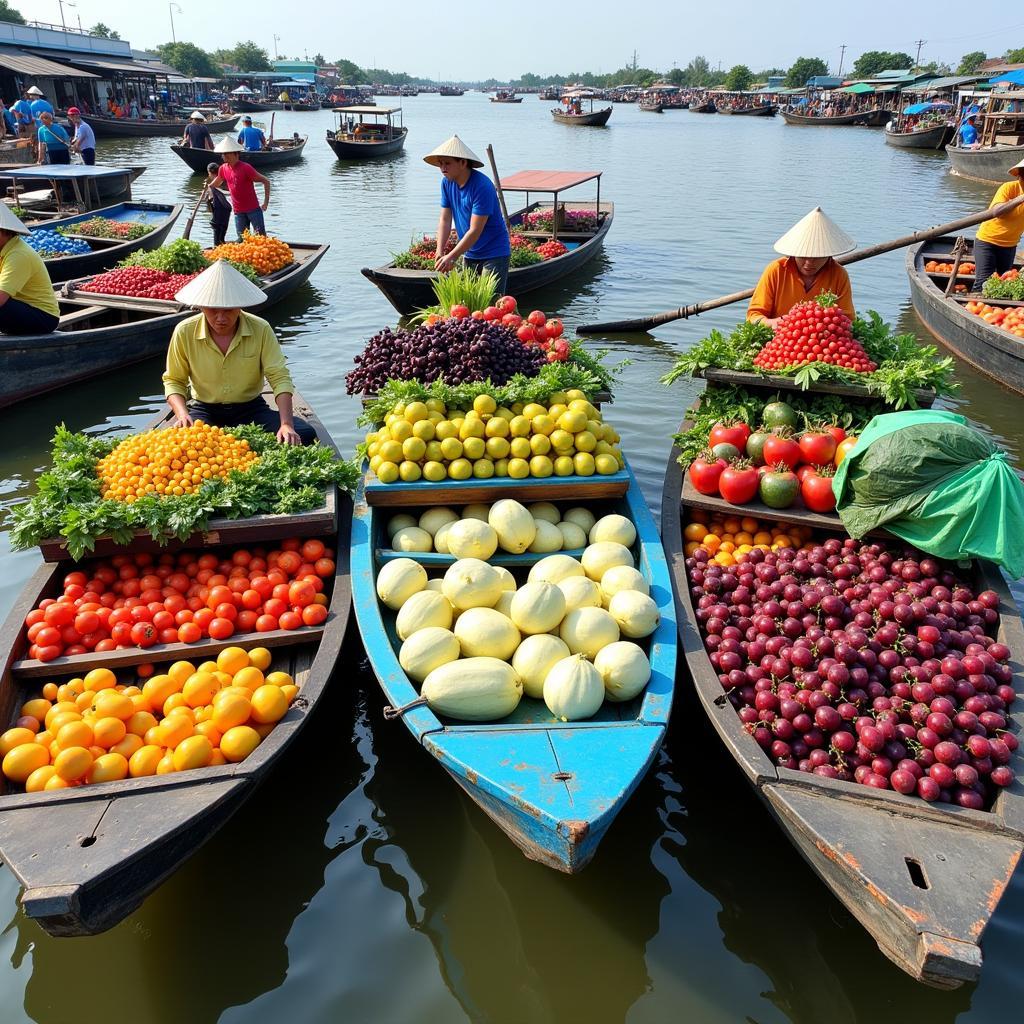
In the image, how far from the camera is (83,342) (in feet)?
26.3

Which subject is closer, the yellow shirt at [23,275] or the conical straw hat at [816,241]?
the conical straw hat at [816,241]

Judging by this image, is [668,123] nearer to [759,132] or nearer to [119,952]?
[759,132]

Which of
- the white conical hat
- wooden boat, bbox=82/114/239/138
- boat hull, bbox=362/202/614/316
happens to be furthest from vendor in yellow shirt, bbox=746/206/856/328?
wooden boat, bbox=82/114/239/138

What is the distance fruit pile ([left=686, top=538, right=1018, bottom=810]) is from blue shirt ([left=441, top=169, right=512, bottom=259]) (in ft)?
16.5

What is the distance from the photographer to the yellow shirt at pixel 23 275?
6977 millimetres

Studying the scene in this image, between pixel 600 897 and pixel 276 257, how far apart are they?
10.6 meters

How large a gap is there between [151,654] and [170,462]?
1209 mm

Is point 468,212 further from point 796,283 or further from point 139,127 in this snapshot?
point 139,127

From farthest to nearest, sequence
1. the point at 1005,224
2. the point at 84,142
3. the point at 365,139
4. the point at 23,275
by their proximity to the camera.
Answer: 1. the point at 365,139
2. the point at 84,142
3. the point at 1005,224
4. the point at 23,275

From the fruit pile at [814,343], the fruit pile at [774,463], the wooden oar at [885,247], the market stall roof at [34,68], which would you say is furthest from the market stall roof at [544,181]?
the market stall roof at [34,68]

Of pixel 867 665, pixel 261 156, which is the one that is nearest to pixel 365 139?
pixel 261 156

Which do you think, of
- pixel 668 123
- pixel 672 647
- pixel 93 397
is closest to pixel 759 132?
pixel 668 123

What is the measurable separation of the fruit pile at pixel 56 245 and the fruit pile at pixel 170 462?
8889 millimetres

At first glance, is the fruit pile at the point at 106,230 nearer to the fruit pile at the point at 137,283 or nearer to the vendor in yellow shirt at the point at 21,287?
the fruit pile at the point at 137,283
